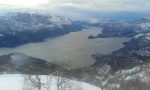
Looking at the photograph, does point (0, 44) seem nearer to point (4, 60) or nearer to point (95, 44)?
point (95, 44)

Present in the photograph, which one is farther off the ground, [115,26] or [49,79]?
[49,79]

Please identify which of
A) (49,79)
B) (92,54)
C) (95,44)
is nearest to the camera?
(49,79)

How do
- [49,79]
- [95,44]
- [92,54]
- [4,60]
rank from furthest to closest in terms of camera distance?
[95,44], [92,54], [4,60], [49,79]

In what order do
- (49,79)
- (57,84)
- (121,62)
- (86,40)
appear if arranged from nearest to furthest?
(57,84), (49,79), (121,62), (86,40)

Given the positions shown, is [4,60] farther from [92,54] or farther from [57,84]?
[57,84]

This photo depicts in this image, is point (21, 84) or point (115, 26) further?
point (115, 26)

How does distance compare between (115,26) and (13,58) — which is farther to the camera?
(115,26)

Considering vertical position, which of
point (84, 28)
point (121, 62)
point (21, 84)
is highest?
point (21, 84)

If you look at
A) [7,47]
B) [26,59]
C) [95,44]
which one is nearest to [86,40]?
[95,44]

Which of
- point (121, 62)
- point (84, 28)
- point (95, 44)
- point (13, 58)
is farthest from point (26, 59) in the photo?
point (84, 28)
